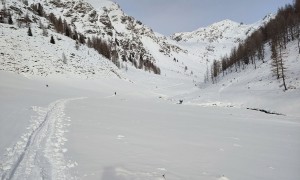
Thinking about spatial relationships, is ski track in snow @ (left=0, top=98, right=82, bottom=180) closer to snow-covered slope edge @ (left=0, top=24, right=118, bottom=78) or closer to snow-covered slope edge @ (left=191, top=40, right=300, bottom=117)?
snow-covered slope edge @ (left=191, top=40, right=300, bottom=117)

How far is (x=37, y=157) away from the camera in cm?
936

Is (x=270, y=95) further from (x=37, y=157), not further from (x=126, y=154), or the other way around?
(x=37, y=157)

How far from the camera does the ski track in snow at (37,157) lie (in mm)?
7824

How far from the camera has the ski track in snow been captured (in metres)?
7.82

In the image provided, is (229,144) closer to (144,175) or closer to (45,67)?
(144,175)

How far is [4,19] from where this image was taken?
2918 inches

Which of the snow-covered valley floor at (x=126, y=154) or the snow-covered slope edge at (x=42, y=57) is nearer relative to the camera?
the snow-covered valley floor at (x=126, y=154)

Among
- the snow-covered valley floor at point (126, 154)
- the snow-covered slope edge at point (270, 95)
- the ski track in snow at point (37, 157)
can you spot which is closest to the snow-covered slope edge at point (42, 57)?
the snow-covered slope edge at point (270, 95)

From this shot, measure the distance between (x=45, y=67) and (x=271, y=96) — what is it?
48.5 meters

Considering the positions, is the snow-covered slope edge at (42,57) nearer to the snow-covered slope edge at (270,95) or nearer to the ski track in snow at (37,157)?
the snow-covered slope edge at (270,95)

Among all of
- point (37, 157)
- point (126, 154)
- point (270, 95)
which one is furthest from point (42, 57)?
point (37, 157)

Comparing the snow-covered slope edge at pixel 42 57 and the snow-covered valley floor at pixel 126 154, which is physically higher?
the snow-covered slope edge at pixel 42 57

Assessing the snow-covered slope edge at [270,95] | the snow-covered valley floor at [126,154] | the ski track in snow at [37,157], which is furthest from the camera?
the snow-covered slope edge at [270,95]

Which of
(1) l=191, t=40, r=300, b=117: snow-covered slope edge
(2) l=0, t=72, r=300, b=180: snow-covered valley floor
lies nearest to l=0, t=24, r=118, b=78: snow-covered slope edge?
(1) l=191, t=40, r=300, b=117: snow-covered slope edge
